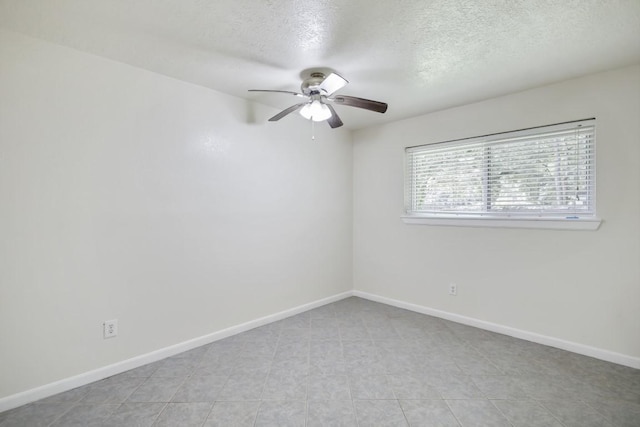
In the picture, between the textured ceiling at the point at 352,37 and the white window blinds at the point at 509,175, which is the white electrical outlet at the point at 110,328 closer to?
the textured ceiling at the point at 352,37

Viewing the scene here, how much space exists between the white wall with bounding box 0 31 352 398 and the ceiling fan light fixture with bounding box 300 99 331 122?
2.72ft

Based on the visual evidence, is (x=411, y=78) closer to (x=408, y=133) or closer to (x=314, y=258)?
(x=408, y=133)

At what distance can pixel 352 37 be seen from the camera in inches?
75.5

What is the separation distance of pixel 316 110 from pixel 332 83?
344mm

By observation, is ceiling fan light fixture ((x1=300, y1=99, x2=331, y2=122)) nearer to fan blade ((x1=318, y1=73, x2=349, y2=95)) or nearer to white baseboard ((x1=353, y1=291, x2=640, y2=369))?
fan blade ((x1=318, y1=73, x2=349, y2=95))

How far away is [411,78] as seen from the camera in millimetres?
2539

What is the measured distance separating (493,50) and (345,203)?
8.14 ft

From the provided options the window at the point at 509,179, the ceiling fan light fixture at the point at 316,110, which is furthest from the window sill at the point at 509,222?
the ceiling fan light fixture at the point at 316,110

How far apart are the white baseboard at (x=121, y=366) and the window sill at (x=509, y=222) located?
6.39 feet

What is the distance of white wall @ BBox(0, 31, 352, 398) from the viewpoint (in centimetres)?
189

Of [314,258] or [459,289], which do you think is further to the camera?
[314,258]

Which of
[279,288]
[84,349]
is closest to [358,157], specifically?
[279,288]

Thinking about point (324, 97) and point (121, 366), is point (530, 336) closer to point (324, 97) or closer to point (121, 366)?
point (324, 97)

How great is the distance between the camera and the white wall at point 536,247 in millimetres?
2332
